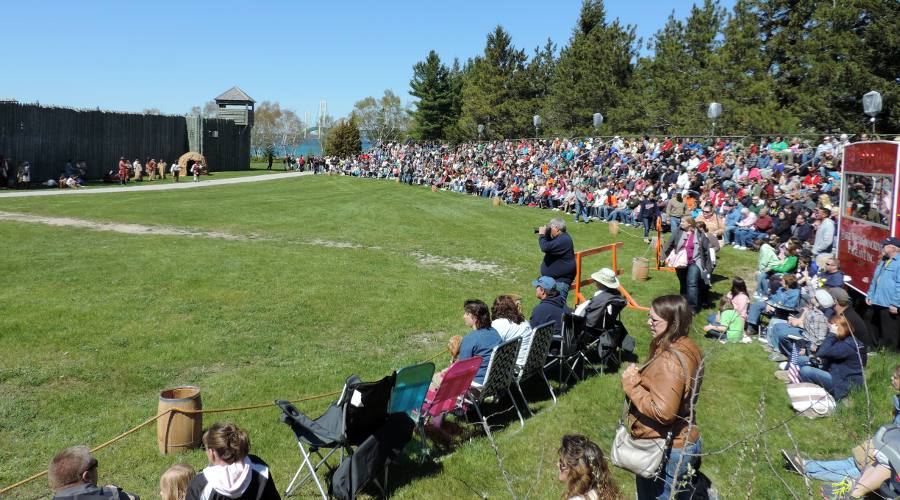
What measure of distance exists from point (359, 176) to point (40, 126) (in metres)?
22.7

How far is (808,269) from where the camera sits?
12625 mm

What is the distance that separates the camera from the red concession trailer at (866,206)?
10.2 m

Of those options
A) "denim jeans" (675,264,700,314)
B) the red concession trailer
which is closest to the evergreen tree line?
the red concession trailer

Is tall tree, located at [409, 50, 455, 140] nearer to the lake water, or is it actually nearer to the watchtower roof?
the lake water

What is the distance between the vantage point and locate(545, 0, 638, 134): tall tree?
45312mm

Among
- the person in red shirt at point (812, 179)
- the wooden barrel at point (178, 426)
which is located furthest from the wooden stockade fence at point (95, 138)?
the person in red shirt at point (812, 179)

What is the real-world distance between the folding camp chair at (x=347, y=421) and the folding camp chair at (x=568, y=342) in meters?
3.02

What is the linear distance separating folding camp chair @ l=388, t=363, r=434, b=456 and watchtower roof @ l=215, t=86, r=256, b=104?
2137 inches

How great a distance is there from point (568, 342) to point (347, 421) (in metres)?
3.51

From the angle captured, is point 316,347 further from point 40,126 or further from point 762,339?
point 40,126

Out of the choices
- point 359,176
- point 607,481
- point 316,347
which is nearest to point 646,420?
point 607,481

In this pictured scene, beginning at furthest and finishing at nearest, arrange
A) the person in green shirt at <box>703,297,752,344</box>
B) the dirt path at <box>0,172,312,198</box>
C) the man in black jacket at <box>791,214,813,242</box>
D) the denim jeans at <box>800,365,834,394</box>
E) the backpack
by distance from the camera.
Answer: the dirt path at <box>0,172,312,198</box> → the man in black jacket at <box>791,214,813,242</box> → the person in green shirt at <box>703,297,752,344</box> → the denim jeans at <box>800,365,834,394</box> → the backpack

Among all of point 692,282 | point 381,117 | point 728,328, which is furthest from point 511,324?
point 381,117

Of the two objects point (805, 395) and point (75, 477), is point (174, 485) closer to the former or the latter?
point (75, 477)
